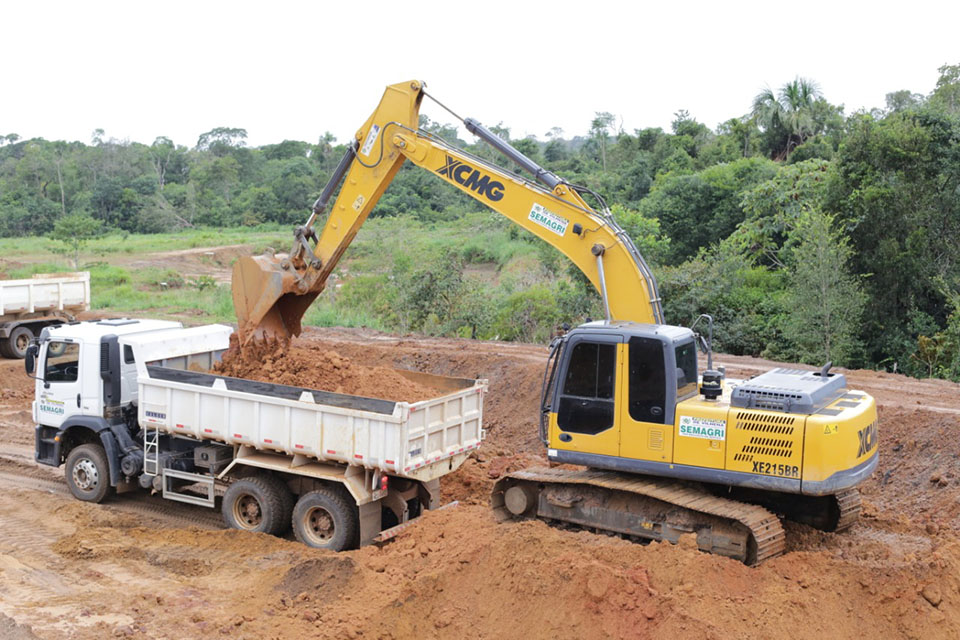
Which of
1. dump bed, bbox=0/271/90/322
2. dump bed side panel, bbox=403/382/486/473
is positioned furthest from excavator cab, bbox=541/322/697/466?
dump bed, bbox=0/271/90/322

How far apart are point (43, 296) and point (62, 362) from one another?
1155cm

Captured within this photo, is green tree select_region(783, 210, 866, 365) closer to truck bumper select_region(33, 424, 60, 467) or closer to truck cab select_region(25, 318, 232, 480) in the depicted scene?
truck cab select_region(25, 318, 232, 480)

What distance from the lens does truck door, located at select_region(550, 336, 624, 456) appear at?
338 inches

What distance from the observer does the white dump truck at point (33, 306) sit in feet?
69.5

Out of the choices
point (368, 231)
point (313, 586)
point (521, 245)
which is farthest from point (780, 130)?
point (313, 586)

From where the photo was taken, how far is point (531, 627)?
24.8 ft

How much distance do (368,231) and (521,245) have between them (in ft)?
42.3

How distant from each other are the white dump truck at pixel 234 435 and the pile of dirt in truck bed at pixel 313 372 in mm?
483

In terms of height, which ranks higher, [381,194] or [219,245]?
[381,194]

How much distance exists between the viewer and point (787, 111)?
145 ft

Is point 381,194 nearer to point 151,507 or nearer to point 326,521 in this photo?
point 326,521

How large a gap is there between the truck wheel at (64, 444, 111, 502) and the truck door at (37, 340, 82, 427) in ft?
1.71

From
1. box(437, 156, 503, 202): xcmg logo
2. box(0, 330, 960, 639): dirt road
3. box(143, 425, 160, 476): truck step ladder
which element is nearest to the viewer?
box(0, 330, 960, 639): dirt road

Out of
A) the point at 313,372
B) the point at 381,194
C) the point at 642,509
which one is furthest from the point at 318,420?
the point at 642,509
